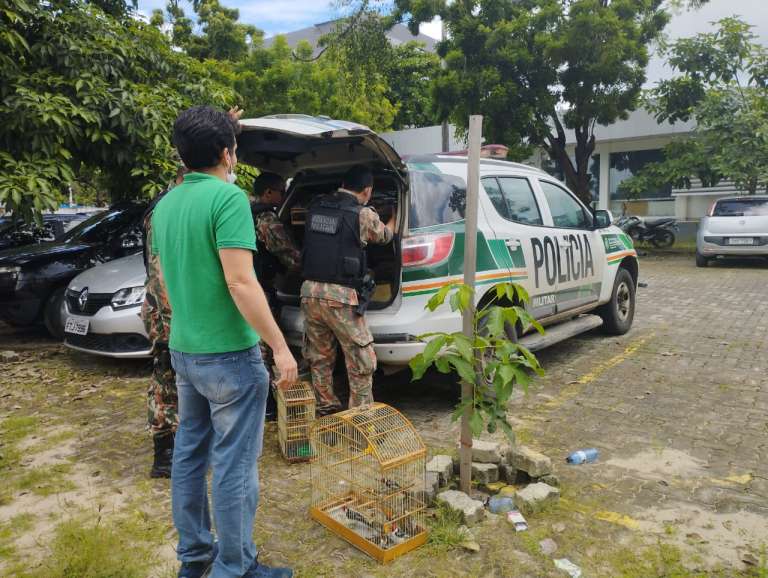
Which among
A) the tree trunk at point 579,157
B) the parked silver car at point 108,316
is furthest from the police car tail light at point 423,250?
the tree trunk at point 579,157

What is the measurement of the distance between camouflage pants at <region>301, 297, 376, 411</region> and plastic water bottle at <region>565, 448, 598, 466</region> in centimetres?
128

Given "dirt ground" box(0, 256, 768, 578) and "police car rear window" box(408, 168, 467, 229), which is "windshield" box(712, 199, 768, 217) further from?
"police car rear window" box(408, 168, 467, 229)

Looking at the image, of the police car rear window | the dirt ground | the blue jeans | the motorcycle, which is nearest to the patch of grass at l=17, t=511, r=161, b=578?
the dirt ground

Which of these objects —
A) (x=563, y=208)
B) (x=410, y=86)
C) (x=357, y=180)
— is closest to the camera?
(x=357, y=180)

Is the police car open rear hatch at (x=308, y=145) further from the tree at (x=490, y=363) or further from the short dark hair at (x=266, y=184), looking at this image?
the tree at (x=490, y=363)

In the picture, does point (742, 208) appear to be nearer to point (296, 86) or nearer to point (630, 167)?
point (630, 167)

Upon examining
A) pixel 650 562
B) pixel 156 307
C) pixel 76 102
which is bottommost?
pixel 650 562

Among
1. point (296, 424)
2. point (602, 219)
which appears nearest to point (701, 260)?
point (602, 219)

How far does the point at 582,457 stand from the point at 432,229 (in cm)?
172

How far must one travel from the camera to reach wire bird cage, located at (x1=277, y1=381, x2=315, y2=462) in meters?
3.85

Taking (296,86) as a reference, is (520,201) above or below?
below

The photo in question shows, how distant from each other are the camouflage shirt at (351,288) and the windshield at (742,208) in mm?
12707

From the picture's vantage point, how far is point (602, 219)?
22.1 ft

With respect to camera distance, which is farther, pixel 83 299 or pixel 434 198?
pixel 83 299
